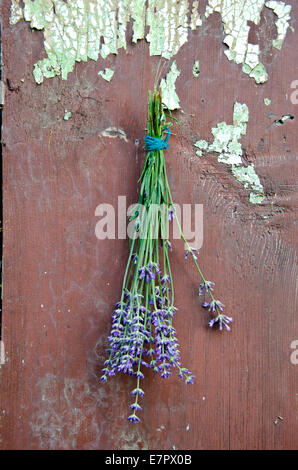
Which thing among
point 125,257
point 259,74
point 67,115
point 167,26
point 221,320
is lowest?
point 221,320

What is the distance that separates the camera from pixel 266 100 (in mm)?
1226

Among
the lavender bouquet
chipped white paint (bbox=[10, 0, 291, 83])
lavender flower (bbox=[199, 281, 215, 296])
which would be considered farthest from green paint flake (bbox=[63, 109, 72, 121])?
lavender flower (bbox=[199, 281, 215, 296])

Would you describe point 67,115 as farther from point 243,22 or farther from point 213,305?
point 213,305

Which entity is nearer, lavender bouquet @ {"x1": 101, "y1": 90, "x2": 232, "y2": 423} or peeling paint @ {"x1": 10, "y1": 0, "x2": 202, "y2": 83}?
lavender bouquet @ {"x1": 101, "y1": 90, "x2": 232, "y2": 423}

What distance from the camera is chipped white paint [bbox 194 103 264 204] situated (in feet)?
4.01

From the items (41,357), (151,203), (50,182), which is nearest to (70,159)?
(50,182)

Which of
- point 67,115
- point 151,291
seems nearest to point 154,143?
point 67,115

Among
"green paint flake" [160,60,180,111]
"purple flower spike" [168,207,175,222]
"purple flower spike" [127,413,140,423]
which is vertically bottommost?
"purple flower spike" [127,413,140,423]

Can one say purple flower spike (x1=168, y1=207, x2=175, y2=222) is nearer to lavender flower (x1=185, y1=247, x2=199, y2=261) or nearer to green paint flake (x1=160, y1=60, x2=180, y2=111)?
lavender flower (x1=185, y1=247, x2=199, y2=261)

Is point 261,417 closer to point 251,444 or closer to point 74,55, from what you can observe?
point 251,444

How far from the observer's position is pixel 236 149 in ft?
4.01

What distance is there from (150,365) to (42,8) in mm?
1039

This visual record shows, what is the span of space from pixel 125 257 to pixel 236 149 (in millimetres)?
443

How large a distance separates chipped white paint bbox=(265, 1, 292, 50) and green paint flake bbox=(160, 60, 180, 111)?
30 cm
